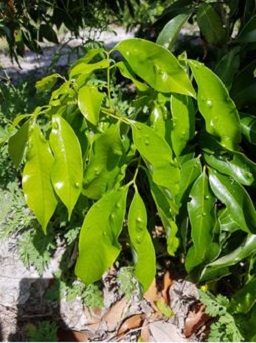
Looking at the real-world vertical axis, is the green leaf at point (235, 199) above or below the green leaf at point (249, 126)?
below

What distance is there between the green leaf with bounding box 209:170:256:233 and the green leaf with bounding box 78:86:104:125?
385mm

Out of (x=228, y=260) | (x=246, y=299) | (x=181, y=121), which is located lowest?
(x=246, y=299)

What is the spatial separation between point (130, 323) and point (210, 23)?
948mm

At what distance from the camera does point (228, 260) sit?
1.31 meters

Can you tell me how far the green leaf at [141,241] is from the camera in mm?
1020

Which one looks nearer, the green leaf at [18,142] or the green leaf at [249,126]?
the green leaf at [18,142]

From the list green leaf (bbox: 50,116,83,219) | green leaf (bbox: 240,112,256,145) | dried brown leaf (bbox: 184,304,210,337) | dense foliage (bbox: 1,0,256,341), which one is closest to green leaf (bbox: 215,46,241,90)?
dense foliage (bbox: 1,0,256,341)

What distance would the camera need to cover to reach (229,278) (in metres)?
1.66

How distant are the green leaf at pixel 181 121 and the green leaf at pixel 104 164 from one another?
0.49 feet

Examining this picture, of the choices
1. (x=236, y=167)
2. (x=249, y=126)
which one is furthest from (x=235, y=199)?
(x=249, y=126)

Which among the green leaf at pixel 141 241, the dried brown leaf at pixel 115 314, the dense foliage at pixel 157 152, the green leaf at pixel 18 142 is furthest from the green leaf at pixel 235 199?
the dried brown leaf at pixel 115 314

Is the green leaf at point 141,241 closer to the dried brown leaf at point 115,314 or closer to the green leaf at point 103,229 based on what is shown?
the green leaf at point 103,229

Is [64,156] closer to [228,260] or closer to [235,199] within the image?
[235,199]

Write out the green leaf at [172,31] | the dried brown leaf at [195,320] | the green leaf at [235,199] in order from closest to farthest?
the green leaf at [235,199] → the green leaf at [172,31] → the dried brown leaf at [195,320]
